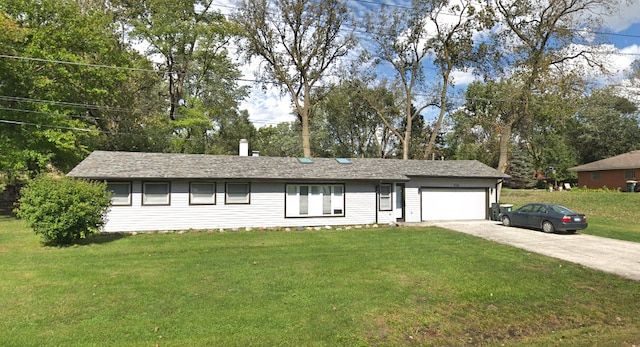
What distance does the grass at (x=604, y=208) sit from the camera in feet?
53.6

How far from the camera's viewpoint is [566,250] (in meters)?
11.6

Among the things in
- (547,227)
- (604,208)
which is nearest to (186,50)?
(547,227)

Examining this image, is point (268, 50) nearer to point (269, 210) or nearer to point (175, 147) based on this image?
point (175, 147)

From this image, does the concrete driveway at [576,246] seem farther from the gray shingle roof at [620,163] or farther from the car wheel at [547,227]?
the gray shingle roof at [620,163]

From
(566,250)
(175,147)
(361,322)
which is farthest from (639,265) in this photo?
(175,147)

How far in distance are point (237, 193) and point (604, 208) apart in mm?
24111

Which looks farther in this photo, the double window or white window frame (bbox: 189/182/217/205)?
the double window

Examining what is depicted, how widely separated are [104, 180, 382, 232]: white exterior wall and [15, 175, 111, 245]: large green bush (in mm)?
2645

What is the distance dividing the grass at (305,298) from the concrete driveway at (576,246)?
932mm

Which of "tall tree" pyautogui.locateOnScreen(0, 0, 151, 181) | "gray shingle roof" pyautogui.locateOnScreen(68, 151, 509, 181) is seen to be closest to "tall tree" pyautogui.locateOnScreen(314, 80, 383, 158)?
"gray shingle roof" pyautogui.locateOnScreen(68, 151, 509, 181)

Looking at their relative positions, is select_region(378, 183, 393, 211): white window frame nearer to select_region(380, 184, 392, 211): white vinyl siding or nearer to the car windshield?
select_region(380, 184, 392, 211): white vinyl siding

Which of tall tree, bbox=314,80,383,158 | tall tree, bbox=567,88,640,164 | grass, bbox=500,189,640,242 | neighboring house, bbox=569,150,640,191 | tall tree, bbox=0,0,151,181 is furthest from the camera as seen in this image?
tall tree, bbox=314,80,383,158

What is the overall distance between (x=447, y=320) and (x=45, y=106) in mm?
23837

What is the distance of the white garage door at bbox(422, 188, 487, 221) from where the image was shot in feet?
64.8
